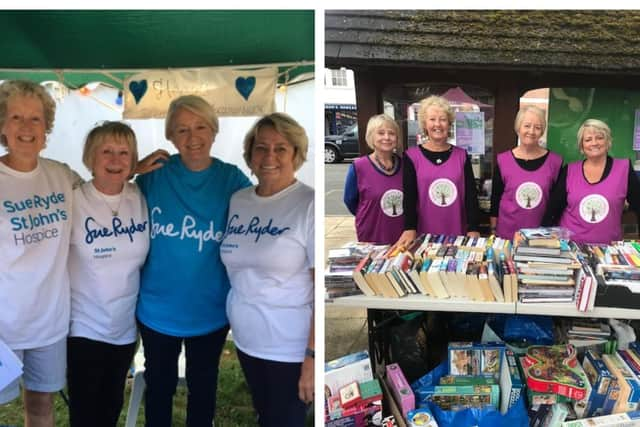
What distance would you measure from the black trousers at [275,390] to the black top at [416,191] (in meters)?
1.04

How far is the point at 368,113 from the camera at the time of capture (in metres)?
2.80

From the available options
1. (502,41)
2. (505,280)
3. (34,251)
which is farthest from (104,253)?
(502,41)

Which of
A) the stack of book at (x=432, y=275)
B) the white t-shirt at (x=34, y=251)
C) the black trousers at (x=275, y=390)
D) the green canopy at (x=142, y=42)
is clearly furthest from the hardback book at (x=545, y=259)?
the white t-shirt at (x=34, y=251)

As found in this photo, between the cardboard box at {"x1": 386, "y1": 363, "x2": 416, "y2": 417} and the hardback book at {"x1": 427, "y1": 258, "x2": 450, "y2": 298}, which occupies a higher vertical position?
the hardback book at {"x1": 427, "y1": 258, "x2": 450, "y2": 298}

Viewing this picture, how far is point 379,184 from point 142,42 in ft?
4.37

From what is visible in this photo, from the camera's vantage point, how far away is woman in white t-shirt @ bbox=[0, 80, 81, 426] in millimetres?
1598

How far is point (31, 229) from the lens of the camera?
5.31ft

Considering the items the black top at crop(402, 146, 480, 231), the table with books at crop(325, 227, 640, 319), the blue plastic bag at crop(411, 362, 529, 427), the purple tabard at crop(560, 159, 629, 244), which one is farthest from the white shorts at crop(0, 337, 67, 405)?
the purple tabard at crop(560, 159, 629, 244)

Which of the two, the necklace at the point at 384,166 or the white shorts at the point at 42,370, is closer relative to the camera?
the white shorts at the point at 42,370

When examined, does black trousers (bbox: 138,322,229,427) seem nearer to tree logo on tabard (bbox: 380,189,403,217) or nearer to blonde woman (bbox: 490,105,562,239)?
tree logo on tabard (bbox: 380,189,403,217)

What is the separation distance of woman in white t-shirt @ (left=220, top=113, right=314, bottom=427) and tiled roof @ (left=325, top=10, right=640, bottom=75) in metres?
0.77

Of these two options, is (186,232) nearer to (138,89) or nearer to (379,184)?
(138,89)

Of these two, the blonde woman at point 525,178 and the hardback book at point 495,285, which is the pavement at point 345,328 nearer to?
the blonde woman at point 525,178

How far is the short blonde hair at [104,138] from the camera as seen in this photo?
67.5 inches
